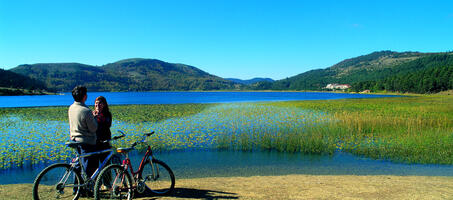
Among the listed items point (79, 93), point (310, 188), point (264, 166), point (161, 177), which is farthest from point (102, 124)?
point (264, 166)

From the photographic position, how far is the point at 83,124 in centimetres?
589

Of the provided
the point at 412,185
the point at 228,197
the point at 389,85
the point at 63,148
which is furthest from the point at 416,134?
the point at 389,85

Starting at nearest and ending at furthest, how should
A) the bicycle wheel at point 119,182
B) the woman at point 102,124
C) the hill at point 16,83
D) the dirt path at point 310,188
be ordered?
the bicycle wheel at point 119,182 < the woman at point 102,124 < the dirt path at point 310,188 < the hill at point 16,83

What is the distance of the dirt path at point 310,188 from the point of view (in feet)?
23.7

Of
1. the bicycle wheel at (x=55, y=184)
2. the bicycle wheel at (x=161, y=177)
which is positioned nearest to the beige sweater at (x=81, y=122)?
the bicycle wheel at (x=55, y=184)

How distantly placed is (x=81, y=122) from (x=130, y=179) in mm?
1810

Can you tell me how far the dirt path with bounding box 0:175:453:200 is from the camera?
23.7ft

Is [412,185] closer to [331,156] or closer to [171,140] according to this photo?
[331,156]

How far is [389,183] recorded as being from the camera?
28.3ft

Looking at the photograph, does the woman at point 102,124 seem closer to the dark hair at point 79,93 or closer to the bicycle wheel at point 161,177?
the dark hair at point 79,93

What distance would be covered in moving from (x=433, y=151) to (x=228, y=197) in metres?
12.5

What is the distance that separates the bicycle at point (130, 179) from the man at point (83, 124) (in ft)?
1.95

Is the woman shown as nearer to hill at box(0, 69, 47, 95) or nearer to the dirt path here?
the dirt path

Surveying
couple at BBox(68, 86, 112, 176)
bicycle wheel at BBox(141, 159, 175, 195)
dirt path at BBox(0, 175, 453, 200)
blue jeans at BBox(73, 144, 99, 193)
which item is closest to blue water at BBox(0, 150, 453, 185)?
dirt path at BBox(0, 175, 453, 200)
